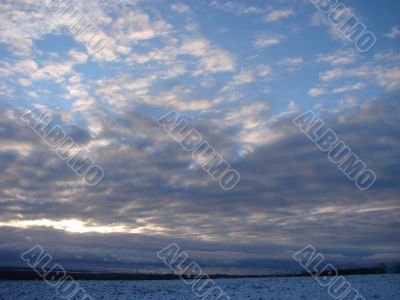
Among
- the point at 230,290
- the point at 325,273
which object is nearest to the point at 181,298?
the point at 230,290

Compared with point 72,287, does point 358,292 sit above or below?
below

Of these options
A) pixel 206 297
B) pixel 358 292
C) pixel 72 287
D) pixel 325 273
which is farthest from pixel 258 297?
pixel 325 273

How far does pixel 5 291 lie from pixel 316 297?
996 inches

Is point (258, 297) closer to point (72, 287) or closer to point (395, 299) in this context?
point (395, 299)

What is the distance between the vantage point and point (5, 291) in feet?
113

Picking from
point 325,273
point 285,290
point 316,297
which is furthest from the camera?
point 325,273

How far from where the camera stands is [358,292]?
3030cm

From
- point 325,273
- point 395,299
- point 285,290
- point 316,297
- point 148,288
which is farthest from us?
point 325,273

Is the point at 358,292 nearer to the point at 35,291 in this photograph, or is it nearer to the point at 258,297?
the point at 258,297

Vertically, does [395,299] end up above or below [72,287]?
below

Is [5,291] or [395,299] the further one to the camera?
[5,291]

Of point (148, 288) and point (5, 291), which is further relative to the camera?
point (148, 288)

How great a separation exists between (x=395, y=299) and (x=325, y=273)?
2082cm

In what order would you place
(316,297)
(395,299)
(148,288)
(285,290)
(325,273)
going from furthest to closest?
(325,273), (148,288), (285,290), (316,297), (395,299)
